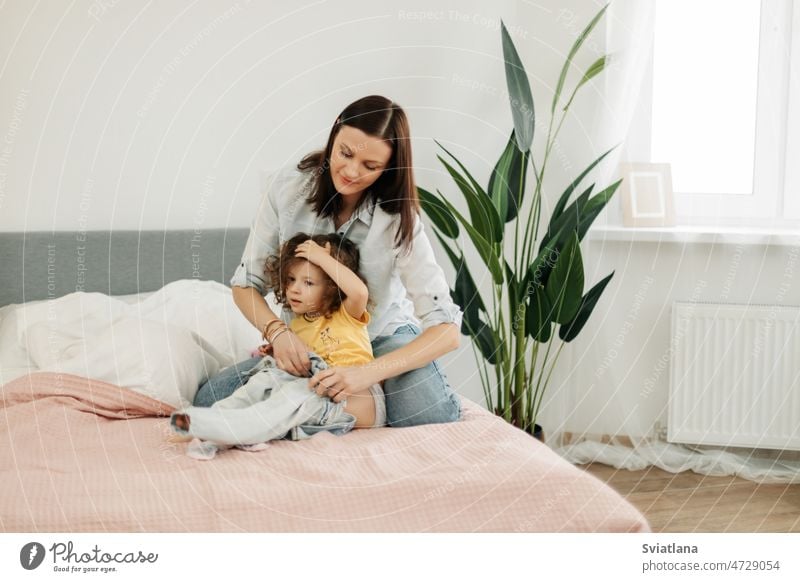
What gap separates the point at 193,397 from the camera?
1372 millimetres

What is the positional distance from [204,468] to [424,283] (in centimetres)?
43

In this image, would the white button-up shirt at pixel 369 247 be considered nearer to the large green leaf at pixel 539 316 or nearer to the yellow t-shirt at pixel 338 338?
the yellow t-shirt at pixel 338 338

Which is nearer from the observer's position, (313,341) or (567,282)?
(313,341)

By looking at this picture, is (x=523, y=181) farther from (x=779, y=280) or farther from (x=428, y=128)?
(x=779, y=280)

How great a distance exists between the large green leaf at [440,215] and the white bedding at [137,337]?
422mm

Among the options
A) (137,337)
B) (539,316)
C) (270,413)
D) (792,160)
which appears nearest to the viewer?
(270,413)

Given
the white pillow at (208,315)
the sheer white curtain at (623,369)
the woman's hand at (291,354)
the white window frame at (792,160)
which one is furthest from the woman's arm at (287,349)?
the white window frame at (792,160)

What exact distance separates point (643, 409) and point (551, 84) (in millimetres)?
775

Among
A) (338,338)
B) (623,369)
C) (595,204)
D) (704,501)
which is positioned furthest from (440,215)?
(704,501)

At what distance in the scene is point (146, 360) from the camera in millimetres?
1354

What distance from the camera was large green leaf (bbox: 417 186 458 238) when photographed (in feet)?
5.53

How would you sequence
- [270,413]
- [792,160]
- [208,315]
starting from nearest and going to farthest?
[270,413] < [208,315] < [792,160]

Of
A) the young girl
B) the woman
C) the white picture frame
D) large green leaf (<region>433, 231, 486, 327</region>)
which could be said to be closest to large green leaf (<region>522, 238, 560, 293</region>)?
large green leaf (<region>433, 231, 486, 327</region>)

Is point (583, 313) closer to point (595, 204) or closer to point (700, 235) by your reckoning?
point (595, 204)
